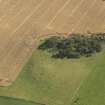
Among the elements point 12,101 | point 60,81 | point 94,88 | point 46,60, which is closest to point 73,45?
point 46,60

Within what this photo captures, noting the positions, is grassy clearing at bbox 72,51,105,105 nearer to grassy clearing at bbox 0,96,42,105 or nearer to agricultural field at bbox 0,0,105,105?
agricultural field at bbox 0,0,105,105

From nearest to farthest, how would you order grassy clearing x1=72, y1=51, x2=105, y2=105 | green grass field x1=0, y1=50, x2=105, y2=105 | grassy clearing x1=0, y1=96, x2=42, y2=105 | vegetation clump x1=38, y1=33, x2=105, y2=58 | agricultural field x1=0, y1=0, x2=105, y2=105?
grassy clearing x1=0, y1=96, x2=42, y2=105 < grassy clearing x1=72, y1=51, x2=105, y2=105 < green grass field x1=0, y1=50, x2=105, y2=105 < agricultural field x1=0, y1=0, x2=105, y2=105 < vegetation clump x1=38, y1=33, x2=105, y2=58

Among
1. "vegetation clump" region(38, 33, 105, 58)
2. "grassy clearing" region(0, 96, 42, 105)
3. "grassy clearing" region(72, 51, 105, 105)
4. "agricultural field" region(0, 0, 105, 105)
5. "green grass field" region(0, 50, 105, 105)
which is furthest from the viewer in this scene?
"vegetation clump" region(38, 33, 105, 58)

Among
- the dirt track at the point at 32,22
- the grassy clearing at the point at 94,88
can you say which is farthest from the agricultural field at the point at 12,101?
the grassy clearing at the point at 94,88

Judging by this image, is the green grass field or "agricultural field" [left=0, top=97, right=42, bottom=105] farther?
the green grass field

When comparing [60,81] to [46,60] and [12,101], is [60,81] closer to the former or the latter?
[46,60]

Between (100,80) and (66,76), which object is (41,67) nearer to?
(66,76)

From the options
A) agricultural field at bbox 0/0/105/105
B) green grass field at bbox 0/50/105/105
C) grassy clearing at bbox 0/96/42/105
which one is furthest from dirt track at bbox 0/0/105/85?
grassy clearing at bbox 0/96/42/105

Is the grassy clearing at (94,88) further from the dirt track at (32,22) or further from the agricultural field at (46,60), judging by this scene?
the dirt track at (32,22)
